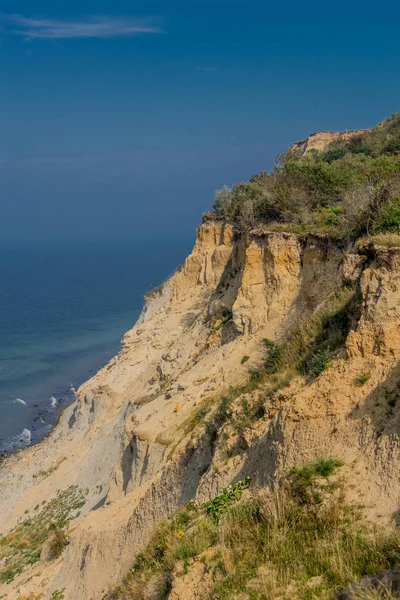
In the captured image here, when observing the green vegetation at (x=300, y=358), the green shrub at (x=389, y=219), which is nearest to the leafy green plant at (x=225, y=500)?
the green vegetation at (x=300, y=358)

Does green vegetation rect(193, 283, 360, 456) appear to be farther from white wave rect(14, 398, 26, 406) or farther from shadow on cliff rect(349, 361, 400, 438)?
white wave rect(14, 398, 26, 406)

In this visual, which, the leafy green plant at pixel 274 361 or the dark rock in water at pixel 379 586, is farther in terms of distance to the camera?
the leafy green plant at pixel 274 361

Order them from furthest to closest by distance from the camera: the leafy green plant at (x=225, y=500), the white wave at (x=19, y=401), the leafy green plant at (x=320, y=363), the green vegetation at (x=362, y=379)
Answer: the white wave at (x=19, y=401), the leafy green plant at (x=320, y=363), the green vegetation at (x=362, y=379), the leafy green plant at (x=225, y=500)

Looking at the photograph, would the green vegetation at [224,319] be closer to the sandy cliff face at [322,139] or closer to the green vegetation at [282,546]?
the green vegetation at [282,546]

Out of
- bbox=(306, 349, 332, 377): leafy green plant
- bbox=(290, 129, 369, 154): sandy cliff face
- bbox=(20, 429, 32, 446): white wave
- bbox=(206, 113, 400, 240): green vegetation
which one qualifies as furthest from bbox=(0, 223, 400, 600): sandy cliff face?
bbox=(290, 129, 369, 154): sandy cliff face

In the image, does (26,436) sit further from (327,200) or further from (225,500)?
(225,500)

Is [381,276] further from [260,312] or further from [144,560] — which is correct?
[260,312]
